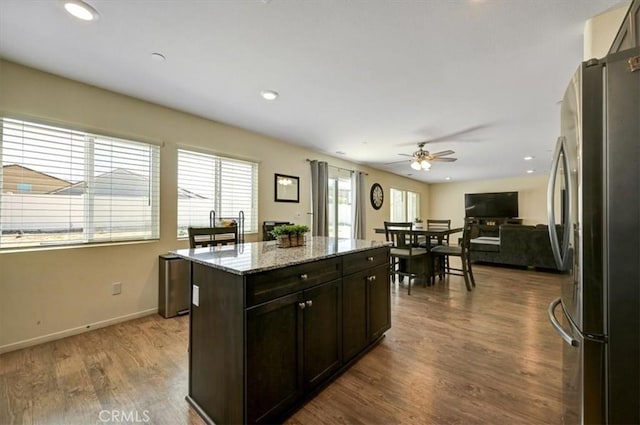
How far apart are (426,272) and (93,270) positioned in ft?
14.4

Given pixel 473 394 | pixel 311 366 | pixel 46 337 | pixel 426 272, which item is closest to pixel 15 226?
pixel 46 337

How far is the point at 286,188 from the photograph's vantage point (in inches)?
197

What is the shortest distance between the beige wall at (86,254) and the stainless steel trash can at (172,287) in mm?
139

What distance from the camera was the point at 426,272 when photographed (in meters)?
4.39

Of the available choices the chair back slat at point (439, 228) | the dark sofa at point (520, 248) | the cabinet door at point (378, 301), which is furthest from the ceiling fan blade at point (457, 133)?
the cabinet door at point (378, 301)

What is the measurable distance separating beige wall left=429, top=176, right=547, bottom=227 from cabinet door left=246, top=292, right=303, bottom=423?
10.6 m

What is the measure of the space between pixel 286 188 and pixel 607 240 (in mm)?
4361

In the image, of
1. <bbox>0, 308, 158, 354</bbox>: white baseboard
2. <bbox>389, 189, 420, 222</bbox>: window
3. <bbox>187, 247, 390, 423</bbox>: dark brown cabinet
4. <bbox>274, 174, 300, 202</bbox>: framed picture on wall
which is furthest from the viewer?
<bbox>389, 189, 420, 222</bbox>: window

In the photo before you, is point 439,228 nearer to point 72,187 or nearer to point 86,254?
point 86,254

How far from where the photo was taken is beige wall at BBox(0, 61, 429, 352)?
241 centimetres

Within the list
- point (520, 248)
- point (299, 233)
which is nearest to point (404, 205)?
point (520, 248)

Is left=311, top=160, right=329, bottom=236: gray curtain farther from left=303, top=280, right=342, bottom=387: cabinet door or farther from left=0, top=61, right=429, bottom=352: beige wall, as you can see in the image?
left=303, top=280, right=342, bottom=387: cabinet door

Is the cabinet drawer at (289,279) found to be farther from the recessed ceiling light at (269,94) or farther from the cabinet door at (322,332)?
the recessed ceiling light at (269,94)

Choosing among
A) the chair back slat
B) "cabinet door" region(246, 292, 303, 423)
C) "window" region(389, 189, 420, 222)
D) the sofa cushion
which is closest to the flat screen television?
"window" region(389, 189, 420, 222)
